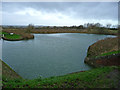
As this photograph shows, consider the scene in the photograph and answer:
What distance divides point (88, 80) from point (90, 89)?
54 cm

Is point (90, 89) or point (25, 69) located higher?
point (90, 89)

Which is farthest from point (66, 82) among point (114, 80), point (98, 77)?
point (114, 80)

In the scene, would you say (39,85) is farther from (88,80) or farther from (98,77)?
(98,77)

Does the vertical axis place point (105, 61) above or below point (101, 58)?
below

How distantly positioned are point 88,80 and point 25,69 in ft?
16.0

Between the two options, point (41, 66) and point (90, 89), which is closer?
point (90, 89)

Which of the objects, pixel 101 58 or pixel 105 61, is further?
pixel 101 58

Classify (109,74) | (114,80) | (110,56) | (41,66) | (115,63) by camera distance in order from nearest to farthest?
(114,80)
(109,74)
(115,63)
(110,56)
(41,66)

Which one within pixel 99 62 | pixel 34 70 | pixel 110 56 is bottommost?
pixel 34 70

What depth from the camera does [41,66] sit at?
7.59m

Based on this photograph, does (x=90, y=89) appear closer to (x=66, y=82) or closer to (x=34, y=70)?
(x=66, y=82)

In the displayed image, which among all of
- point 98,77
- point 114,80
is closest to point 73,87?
point 98,77

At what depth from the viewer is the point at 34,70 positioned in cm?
690

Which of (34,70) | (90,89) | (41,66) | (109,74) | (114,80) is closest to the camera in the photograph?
(90,89)
